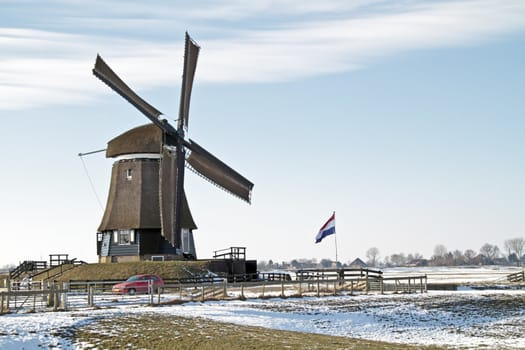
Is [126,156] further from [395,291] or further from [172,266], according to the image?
[395,291]

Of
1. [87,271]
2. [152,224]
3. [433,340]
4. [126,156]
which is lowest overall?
[433,340]

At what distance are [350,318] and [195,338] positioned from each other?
9538 millimetres

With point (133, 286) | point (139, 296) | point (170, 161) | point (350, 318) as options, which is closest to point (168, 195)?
point (170, 161)

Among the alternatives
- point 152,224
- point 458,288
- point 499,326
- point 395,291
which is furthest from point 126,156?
point 499,326

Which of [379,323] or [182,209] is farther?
[182,209]

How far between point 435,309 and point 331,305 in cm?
487

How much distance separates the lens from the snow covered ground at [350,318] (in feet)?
73.0

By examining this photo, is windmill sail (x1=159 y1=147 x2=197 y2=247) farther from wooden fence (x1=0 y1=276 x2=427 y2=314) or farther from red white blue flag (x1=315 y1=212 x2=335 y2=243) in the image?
red white blue flag (x1=315 y1=212 x2=335 y2=243)

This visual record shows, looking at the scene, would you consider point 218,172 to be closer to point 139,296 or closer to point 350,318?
point 139,296

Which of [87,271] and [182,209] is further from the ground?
[182,209]

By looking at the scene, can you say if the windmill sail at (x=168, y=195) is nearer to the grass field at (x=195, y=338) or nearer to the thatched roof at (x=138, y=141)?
the thatched roof at (x=138, y=141)

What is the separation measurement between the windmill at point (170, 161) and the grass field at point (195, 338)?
899 inches

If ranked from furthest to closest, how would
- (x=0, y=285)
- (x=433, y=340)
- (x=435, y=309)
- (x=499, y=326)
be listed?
(x=0, y=285) → (x=435, y=309) → (x=499, y=326) → (x=433, y=340)

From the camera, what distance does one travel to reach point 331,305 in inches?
1298
